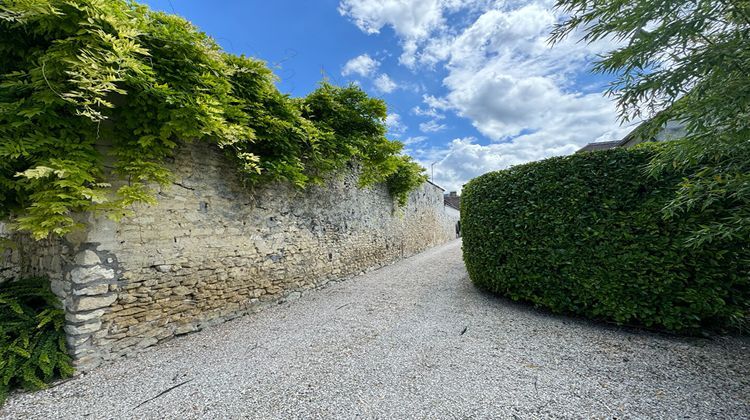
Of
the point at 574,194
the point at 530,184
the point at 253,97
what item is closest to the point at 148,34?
the point at 253,97

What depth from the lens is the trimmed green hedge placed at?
2.68 m

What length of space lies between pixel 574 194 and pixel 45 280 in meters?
6.21

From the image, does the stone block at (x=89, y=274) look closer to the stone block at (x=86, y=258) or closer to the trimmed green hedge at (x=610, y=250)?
the stone block at (x=86, y=258)

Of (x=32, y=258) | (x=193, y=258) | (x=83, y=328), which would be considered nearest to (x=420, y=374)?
(x=193, y=258)

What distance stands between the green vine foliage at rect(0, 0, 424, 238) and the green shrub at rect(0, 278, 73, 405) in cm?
70

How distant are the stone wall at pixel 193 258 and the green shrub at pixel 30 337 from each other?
0.44 ft

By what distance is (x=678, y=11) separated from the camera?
160cm

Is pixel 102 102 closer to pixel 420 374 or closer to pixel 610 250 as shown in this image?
pixel 420 374

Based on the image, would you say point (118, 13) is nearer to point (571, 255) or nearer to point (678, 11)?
point (678, 11)

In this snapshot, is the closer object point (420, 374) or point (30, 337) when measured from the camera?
point (420, 374)

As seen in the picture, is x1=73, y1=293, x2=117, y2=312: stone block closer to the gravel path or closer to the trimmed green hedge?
the gravel path

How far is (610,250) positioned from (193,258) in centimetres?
518

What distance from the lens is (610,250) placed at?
3.13m

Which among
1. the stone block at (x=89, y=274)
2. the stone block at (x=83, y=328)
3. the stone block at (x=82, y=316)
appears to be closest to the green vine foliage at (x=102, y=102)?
the stone block at (x=89, y=274)
